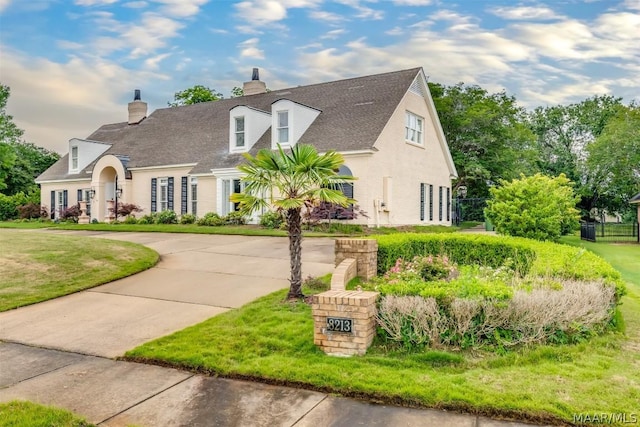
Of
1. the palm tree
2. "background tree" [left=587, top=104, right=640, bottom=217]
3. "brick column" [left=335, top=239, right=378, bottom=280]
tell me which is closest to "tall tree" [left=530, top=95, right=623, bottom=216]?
"background tree" [left=587, top=104, right=640, bottom=217]

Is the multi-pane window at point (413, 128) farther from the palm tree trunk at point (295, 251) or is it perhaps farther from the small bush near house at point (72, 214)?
the small bush near house at point (72, 214)

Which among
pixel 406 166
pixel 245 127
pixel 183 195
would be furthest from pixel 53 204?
pixel 406 166

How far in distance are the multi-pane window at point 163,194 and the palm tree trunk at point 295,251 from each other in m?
19.7

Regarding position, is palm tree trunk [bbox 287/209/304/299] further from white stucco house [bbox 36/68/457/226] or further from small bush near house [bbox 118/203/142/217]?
small bush near house [bbox 118/203/142/217]

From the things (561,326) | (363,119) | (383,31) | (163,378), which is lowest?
(163,378)

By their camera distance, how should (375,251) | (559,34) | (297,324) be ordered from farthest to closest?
1. (559,34)
2. (375,251)
3. (297,324)

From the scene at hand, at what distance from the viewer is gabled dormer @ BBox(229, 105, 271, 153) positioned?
23641 mm

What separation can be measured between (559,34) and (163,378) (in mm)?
14452

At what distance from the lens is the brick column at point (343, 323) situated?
524cm

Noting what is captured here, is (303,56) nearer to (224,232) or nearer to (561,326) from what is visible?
(224,232)

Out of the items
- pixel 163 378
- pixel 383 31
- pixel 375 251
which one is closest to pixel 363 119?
pixel 383 31

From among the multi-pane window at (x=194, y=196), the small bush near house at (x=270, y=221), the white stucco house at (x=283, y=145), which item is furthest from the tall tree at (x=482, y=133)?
the multi-pane window at (x=194, y=196)

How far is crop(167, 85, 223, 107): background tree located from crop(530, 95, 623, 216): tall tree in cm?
2974

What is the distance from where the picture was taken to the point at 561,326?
5.50 metres
